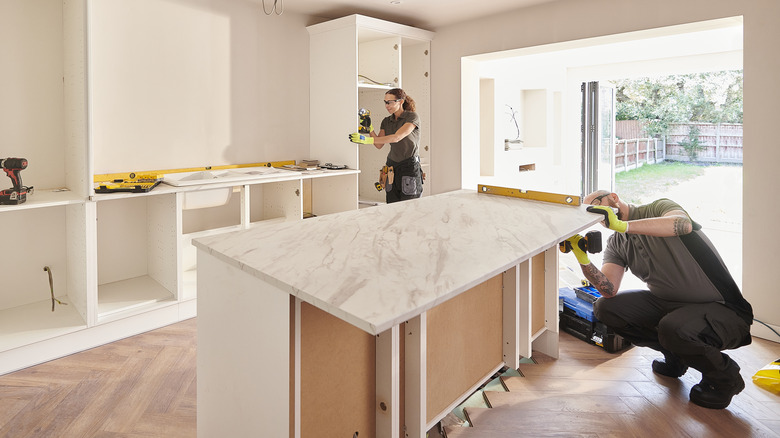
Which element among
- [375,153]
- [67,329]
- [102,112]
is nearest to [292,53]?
[375,153]

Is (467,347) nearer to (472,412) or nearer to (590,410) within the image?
(472,412)

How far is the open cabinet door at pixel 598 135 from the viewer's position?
7160 mm

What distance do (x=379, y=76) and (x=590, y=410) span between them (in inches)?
132

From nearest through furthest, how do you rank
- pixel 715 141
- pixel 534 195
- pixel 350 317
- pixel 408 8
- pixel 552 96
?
1. pixel 350 317
2. pixel 534 195
3. pixel 408 8
4. pixel 552 96
5. pixel 715 141

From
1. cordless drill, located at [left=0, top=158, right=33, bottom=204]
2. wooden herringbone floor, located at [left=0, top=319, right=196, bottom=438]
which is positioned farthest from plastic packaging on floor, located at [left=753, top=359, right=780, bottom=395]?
cordless drill, located at [left=0, top=158, right=33, bottom=204]

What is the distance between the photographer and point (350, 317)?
0.98 meters

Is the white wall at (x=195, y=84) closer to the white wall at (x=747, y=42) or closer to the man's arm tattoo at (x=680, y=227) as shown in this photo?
the white wall at (x=747, y=42)

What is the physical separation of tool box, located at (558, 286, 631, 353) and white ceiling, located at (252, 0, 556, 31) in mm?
2391

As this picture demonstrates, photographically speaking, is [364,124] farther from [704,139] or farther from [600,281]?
[704,139]

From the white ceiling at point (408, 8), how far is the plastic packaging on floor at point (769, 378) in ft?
9.72

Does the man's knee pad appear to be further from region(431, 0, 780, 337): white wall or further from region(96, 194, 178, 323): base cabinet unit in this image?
region(96, 194, 178, 323): base cabinet unit

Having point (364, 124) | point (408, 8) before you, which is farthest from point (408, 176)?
point (408, 8)

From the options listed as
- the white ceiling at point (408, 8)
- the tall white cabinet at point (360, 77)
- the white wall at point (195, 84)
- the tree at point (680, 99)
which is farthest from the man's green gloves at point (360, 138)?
the tree at point (680, 99)

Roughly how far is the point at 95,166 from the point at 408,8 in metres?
2.72
